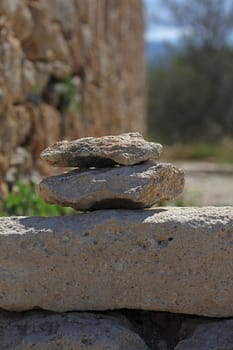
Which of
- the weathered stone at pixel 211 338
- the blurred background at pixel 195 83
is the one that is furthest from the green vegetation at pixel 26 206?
the blurred background at pixel 195 83

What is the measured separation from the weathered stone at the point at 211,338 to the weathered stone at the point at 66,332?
0.45ft

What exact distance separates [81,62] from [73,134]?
2.01ft

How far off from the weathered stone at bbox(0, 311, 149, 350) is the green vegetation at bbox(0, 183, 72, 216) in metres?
1.75

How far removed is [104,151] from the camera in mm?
2562

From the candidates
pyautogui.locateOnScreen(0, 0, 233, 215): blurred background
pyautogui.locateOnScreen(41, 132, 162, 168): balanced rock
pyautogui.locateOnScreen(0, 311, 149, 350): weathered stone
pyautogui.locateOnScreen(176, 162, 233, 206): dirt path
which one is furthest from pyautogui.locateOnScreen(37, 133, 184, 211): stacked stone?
pyautogui.locateOnScreen(176, 162, 233, 206): dirt path

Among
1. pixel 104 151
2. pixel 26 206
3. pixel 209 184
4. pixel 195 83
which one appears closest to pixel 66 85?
pixel 26 206

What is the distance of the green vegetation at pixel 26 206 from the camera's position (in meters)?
4.32

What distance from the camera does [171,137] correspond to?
73.0 feet

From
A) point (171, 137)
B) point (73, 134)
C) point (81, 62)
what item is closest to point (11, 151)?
point (73, 134)

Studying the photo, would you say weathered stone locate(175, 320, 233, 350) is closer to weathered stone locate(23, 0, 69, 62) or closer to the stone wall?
the stone wall

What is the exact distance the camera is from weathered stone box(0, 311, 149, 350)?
2.39 metres

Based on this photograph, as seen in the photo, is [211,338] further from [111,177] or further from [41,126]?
[41,126]

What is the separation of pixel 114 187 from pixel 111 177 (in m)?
0.03

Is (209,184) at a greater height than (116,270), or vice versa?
(116,270)
